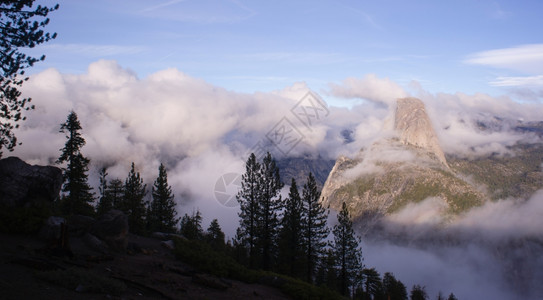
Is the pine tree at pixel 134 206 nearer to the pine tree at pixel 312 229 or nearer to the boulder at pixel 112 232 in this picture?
the boulder at pixel 112 232

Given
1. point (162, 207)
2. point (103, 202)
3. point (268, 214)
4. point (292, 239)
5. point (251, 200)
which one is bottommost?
point (292, 239)

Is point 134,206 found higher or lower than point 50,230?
higher

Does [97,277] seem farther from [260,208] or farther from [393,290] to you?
[393,290]

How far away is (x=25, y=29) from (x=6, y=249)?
10458mm

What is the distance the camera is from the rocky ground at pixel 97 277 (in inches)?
473

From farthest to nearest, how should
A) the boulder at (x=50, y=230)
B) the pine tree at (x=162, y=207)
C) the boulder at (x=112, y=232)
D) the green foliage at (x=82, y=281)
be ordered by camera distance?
the pine tree at (x=162, y=207) → the boulder at (x=112, y=232) → the boulder at (x=50, y=230) → the green foliage at (x=82, y=281)

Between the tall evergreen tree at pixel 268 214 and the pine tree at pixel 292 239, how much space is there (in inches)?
38.5

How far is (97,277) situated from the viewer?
13195mm

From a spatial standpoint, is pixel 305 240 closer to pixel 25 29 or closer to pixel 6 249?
pixel 6 249

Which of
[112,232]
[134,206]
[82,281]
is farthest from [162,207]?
[82,281]

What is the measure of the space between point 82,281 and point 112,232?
8.96 m

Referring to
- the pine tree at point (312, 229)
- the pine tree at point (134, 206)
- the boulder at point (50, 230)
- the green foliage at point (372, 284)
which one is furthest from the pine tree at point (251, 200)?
the green foliage at point (372, 284)

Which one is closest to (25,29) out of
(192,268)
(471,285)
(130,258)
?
(130,258)

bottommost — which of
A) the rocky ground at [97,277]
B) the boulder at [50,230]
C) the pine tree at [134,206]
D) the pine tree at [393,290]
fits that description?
the pine tree at [393,290]
